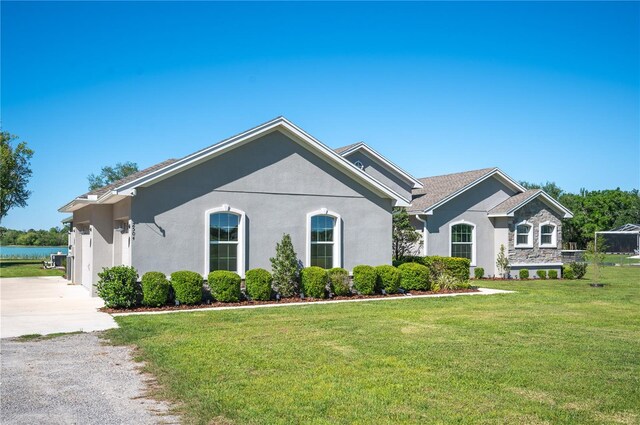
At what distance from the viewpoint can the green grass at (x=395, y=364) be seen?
660 centimetres

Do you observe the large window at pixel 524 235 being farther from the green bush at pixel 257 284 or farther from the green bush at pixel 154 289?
the green bush at pixel 154 289

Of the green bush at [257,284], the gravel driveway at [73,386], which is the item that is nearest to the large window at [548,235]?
the green bush at [257,284]

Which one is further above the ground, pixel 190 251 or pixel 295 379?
pixel 190 251

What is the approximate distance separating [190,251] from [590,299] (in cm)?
1274

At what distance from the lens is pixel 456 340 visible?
10781 mm

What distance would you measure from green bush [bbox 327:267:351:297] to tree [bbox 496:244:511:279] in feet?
41.6

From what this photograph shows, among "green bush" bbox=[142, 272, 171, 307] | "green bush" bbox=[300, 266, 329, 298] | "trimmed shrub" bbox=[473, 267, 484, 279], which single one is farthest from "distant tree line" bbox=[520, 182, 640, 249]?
"green bush" bbox=[142, 272, 171, 307]

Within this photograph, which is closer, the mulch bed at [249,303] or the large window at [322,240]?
the mulch bed at [249,303]

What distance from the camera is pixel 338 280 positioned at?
720 inches

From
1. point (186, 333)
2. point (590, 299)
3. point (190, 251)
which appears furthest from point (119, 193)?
point (590, 299)

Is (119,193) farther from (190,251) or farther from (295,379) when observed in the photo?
(295,379)

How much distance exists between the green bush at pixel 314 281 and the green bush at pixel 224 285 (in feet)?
7.35

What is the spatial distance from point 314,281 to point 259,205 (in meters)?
2.99

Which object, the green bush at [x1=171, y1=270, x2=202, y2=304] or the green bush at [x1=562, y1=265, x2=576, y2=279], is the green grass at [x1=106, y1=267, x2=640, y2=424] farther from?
the green bush at [x1=562, y1=265, x2=576, y2=279]
